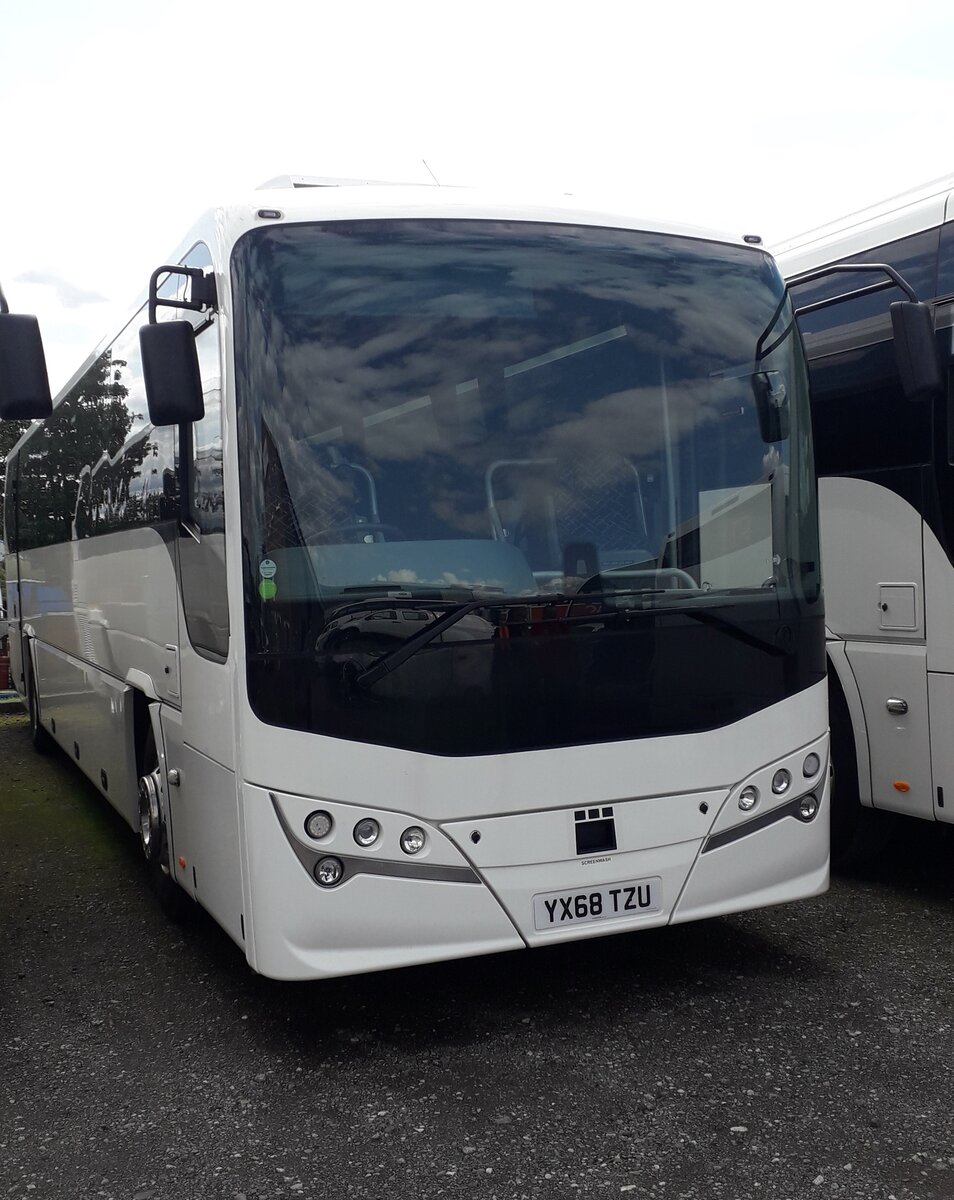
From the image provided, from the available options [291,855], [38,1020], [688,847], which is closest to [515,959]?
[688,847]

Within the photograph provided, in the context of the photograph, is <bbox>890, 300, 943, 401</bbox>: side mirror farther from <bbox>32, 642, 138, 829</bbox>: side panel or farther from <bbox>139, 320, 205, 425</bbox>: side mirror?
<bbox>32, 642, 138, 829</bbox>: side panel

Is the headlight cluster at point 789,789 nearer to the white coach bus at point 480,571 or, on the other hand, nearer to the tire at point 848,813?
the white coach bus at point 480,571

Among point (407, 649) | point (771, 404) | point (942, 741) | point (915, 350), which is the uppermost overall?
point (915, 350)

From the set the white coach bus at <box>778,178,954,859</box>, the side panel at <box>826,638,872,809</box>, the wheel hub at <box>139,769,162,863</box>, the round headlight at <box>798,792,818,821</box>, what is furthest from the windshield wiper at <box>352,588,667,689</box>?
the side panel at <box>826,638,872,809</box>

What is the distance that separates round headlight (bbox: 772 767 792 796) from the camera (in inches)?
192

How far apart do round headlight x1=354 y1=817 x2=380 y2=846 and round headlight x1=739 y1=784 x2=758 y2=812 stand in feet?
4.58

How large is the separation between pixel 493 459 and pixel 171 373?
1175mm

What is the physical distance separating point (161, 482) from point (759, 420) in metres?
2.58

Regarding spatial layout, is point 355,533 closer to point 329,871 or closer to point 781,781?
point 329,871

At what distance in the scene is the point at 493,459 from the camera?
4500 millimetres

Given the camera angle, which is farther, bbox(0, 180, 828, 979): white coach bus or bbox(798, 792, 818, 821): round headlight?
bbox(798, 792, 818, 821): round headlight

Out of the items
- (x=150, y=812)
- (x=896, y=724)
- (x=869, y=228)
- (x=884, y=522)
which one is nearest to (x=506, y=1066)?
(x=150, y=812)

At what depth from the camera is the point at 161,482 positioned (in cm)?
567

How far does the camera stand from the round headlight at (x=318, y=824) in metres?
4.30
